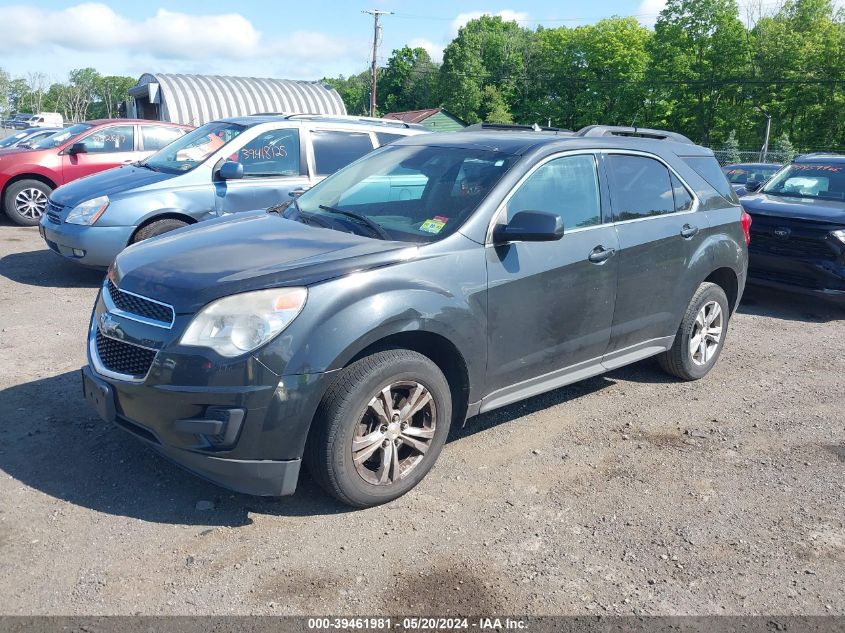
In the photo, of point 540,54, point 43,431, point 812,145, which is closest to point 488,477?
point 43,431

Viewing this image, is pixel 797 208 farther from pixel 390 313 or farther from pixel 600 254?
pixel 390 313

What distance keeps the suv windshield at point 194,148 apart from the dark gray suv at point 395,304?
11.9ft

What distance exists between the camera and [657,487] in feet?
13.7

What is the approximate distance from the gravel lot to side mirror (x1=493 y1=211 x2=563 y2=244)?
131 cm

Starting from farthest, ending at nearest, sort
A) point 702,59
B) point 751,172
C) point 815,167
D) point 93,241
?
point 702,59
point 751,172
point 815,167
point 93,241

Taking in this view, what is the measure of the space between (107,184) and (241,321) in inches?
211

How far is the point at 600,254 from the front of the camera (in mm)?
4625

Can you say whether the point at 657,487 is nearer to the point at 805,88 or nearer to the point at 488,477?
the point at 488,477

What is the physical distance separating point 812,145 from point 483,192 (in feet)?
209

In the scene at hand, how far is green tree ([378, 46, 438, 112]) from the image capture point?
8831 centimetres

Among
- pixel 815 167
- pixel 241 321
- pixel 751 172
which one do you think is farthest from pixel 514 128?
pixel 751 172

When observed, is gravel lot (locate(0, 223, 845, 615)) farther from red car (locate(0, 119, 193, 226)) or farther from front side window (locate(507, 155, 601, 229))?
red car (locate(0, 119, 193, 226))

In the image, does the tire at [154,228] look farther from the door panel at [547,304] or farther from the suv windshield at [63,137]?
the suv windshield at [63,137]

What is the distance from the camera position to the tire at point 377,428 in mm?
3475
